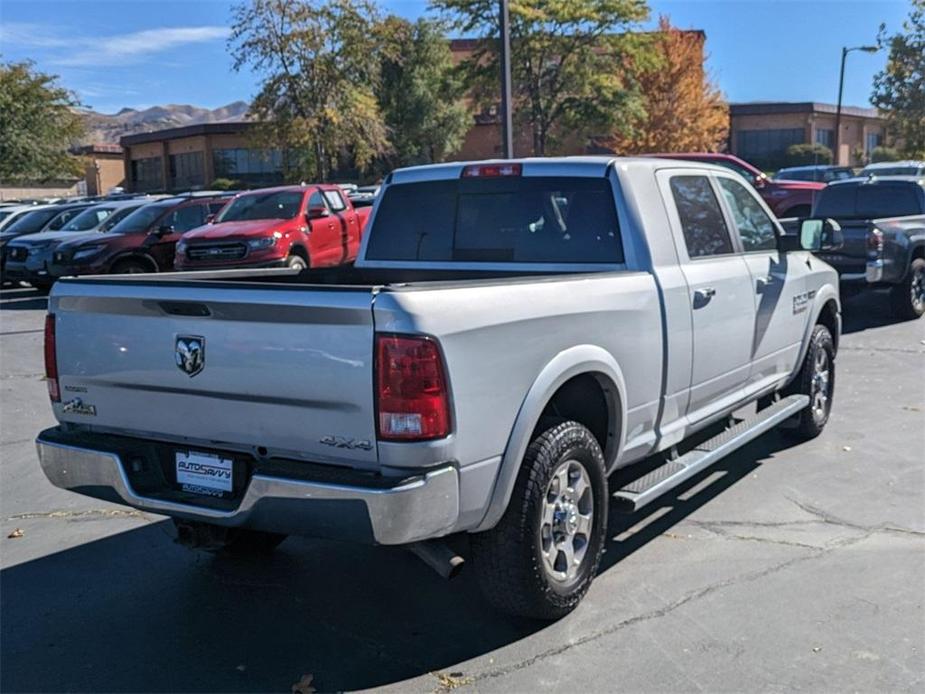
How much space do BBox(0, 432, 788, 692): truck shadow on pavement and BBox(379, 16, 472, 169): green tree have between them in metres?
41.6

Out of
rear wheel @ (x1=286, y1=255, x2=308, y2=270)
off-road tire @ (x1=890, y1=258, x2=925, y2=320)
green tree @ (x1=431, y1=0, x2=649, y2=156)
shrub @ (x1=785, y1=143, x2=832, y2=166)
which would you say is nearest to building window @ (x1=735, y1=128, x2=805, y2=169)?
shrub @ (x1=785, y1=143, x2=832, y2=166)

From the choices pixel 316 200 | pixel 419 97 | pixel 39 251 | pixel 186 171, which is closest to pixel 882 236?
pixel 316 200

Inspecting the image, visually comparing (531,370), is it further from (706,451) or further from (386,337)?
(706,451)

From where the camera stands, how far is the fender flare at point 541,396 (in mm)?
3678

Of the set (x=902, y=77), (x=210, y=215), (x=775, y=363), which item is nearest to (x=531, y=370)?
(x=775, y=363)

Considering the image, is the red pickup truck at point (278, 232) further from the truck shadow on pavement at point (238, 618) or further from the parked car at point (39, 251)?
the truck shadow on pavement at point (238, 618)

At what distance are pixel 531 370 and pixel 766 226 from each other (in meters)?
3.19

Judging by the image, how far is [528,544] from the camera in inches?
151

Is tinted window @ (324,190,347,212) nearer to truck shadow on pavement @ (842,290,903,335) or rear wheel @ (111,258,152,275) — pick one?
rear wheel @ (111,258,152,275)

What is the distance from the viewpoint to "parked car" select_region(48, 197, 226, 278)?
1619cm

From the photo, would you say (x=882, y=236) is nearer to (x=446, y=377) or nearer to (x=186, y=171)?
(x=446, y=377)

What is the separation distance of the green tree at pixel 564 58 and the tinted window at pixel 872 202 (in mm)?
21918

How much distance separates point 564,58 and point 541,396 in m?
32.8

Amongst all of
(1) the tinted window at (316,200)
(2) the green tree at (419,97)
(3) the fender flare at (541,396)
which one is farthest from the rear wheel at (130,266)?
(2) the green tree at (419,97)
